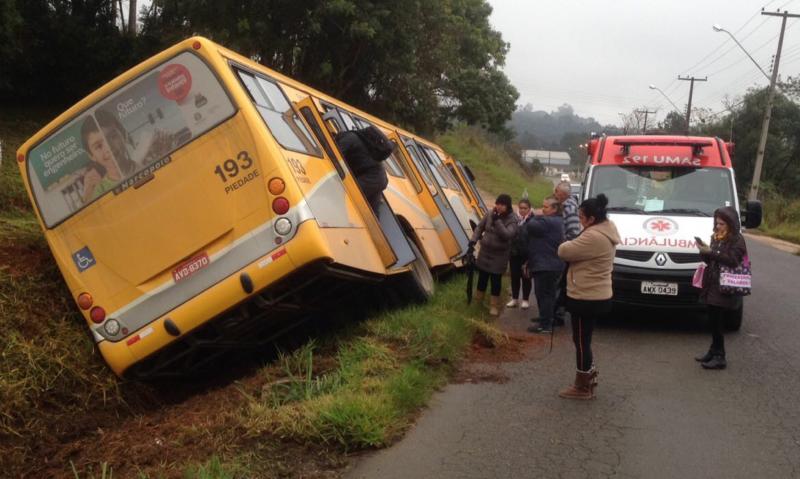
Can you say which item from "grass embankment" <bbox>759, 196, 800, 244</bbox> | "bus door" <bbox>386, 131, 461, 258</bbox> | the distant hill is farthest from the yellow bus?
the distant hill

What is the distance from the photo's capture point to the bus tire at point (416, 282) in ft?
29.1

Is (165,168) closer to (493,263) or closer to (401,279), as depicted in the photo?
(401,279)

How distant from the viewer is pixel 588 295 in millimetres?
6301

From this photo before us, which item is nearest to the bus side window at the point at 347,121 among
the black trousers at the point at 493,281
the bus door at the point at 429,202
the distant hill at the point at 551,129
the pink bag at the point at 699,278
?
the bus door at the point at 429,202

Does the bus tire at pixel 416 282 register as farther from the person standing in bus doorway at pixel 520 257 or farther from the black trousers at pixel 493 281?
the person standing in bus doorway at pixel 520 257

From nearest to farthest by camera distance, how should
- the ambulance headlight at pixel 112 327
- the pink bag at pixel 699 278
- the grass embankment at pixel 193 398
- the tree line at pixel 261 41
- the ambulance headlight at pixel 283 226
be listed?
the grass embankment at pixel 193 398 < the ambulance headlight at pixel 283 226 < the ambulance headlight at pixel 112 327 < the pink bag at pixel 699 278 < the tree line at pixel 261 41

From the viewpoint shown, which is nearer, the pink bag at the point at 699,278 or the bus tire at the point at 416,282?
the pink bag at the point at 699,278

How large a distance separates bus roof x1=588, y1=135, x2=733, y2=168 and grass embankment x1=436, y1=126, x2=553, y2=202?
31610 millimetres

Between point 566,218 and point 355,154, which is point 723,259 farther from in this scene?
point 355,154

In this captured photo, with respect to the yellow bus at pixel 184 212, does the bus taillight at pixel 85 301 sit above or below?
below

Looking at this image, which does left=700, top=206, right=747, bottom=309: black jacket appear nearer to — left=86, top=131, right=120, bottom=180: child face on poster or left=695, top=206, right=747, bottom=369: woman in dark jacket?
left=695, top=206, right=747, bottom=369: woman in dark jacket

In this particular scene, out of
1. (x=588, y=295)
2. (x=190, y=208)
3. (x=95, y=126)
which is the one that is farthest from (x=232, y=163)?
(x=588, y=295)

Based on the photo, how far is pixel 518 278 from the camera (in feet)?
34.2

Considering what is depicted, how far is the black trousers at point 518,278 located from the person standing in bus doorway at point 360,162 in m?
2.85
